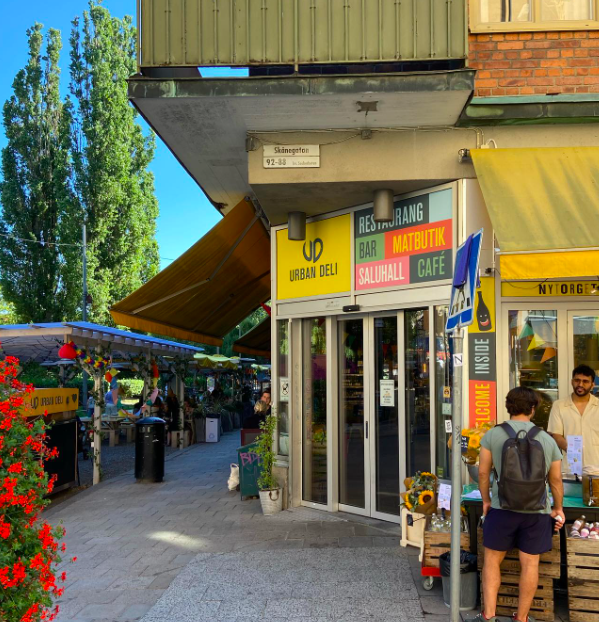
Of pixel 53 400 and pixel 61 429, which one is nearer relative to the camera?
pixel 53 400

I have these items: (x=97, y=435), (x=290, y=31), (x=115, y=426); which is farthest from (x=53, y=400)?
(x=115, y=426)

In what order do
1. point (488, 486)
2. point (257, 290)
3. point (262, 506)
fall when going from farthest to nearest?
1. point (257, 290)
2. point (262, 506)
3. point (488, 486)

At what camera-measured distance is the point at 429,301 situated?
7434 mm

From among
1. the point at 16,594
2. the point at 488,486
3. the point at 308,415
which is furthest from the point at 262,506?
the point at 16,594

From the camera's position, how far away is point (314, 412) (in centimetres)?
920

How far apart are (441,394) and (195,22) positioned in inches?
181

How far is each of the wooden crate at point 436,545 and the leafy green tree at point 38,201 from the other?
94.0 ft

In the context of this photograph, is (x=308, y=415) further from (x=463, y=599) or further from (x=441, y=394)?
(x=463, y=599)

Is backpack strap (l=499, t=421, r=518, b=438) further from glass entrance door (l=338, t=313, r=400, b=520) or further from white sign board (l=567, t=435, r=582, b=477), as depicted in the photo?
glass entrance door (l=338, t=313, r=400, b=520)

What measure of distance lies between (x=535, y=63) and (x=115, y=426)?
1596 centimetres

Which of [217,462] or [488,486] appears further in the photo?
[217,462]

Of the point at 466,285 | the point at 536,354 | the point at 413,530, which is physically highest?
the point at 466,285

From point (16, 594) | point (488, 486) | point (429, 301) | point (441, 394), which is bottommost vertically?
point (16, 594)

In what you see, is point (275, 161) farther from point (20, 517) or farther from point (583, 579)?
point (583, 579)
